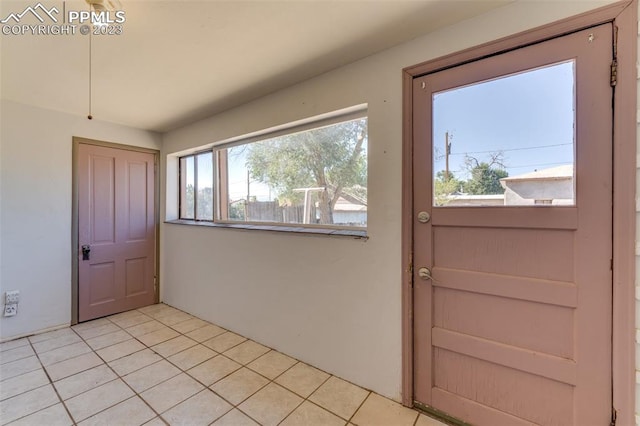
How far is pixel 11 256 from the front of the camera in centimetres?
255

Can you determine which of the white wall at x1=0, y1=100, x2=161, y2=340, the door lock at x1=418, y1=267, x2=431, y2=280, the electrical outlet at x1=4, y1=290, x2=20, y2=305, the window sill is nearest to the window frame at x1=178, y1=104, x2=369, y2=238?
the window sill

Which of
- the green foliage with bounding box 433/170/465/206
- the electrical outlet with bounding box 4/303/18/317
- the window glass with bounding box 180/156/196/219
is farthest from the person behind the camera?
the window glass with bounding box 180/156/196/219

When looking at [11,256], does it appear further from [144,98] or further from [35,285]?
[144,98]

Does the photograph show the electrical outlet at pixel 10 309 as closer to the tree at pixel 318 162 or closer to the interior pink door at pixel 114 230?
the interior pink door at pixel 114 230

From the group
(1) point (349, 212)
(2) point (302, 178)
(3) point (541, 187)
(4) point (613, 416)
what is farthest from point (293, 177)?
(4) point (613, 416)

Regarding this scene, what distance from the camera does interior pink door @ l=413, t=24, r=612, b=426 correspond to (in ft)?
4.00

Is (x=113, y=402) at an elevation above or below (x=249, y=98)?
below

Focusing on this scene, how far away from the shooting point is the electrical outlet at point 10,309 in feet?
8.25

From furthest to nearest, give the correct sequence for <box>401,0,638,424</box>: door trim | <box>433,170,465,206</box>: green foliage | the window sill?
the window sill → <box>433,170,465,206</box>: green foliage → <box>401,0,638,424</box>: door trim

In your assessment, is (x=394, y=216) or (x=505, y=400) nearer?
(x=505, y=400)

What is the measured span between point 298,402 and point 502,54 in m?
2.37

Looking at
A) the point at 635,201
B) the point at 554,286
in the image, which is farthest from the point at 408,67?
the point at 554,286

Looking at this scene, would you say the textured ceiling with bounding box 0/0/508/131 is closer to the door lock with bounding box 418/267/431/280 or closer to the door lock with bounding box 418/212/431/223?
the door lock with bounding box 418/212/431/223

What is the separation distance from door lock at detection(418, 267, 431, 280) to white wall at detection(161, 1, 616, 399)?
13cm
